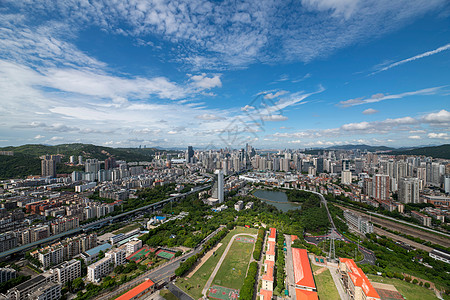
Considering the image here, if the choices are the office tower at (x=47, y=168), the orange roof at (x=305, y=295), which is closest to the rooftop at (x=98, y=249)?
the orange roof at (x=305, y=295)

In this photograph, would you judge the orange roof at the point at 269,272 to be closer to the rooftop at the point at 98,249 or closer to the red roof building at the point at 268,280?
the red roof building at the point at 268,280

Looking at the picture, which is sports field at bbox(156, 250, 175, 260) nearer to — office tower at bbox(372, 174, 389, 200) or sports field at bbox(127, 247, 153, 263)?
sports field at bbox(127, 247, 153, 263)

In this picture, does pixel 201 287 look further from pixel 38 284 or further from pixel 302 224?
pixel 302 224

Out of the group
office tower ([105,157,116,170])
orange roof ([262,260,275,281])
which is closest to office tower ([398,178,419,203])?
orange roof ([262,260,275,281])

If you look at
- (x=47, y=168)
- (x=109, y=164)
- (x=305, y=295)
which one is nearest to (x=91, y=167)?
(x=109, y=164)

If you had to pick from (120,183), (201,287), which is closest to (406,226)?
(201,287)
